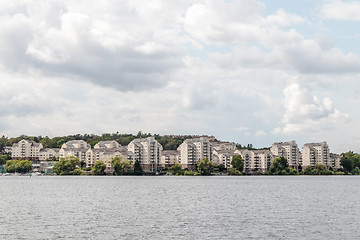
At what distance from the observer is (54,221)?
54.8 metres

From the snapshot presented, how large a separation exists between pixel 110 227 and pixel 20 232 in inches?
348

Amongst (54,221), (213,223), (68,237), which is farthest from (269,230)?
(54,221)

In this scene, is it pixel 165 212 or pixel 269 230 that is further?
pixel 165 212

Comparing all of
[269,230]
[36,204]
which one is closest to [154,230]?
[269,230]

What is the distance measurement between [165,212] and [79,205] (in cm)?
1652

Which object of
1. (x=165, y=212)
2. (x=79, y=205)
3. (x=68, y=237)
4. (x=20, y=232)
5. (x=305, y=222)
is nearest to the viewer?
(x=68, y=237)

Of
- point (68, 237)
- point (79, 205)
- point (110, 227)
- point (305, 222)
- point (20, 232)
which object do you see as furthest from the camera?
point (79, 205)

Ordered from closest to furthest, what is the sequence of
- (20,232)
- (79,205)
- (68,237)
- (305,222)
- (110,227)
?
1. (68,237)
2. (20,232)
3. (110,227)
4. (305,222)
5. (79,205)

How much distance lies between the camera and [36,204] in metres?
76.2

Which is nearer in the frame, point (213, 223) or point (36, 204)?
point (213, 223)

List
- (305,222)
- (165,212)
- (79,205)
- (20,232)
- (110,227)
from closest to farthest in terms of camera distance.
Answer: (20,232)
(110,227)
(305,222)
(165,212)
(79,205)

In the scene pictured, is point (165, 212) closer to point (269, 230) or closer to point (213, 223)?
point (213, 223)

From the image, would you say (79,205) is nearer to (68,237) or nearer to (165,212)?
(165,212)

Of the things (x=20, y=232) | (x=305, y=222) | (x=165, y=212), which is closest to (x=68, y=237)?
(x=20, y=232)
